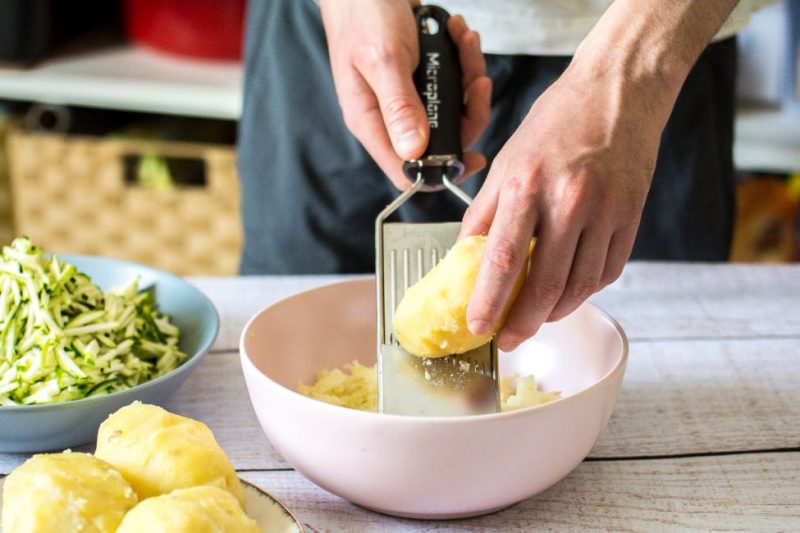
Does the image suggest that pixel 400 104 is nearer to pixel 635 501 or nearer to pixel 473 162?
pixel 473 162

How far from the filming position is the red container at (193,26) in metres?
2.26

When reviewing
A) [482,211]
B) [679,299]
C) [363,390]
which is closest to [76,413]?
[363,390]

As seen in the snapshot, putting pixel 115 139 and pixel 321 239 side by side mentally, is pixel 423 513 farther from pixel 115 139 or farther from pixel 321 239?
→ pixel 115 139

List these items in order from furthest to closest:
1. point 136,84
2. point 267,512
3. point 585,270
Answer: point 136,84 < point 585,270 < point 267,512

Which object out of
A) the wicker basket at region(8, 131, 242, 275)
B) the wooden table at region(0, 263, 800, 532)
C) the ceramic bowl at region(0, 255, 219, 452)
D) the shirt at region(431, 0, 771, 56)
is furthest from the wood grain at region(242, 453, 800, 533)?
the wicker basket at region(8, 131, 242, 275)

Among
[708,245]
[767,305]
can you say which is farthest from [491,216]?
[708,245]

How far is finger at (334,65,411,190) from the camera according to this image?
1123 millimetres

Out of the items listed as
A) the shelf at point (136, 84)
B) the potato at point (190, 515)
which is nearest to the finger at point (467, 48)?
the potato at point (190, 515)

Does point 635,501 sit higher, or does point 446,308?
point 446,308

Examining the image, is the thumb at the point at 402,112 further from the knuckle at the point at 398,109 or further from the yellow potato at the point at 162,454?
the yellow potato at the point at 162,454

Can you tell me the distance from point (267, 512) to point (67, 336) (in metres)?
0.34

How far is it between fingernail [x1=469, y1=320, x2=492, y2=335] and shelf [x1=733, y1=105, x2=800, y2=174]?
154 centimetres

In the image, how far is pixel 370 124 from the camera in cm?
113

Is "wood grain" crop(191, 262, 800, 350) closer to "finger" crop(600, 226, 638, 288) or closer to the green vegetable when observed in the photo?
the green vegetable
